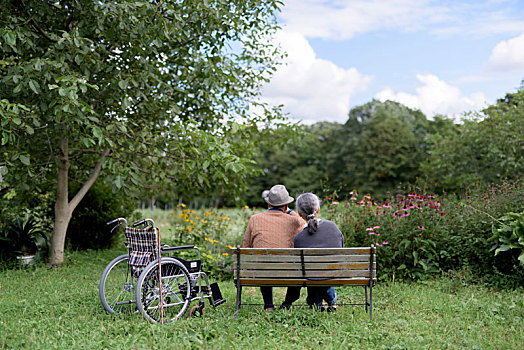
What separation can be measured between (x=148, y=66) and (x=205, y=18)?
1224mm

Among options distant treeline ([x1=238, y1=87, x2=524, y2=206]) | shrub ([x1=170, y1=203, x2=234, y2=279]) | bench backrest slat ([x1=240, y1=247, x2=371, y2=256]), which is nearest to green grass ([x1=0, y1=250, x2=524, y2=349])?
bench backrest slat ([x1=240, y1=247, x2=371, y2=256])

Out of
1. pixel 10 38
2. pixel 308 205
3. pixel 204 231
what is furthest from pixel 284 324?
pixel 204 231

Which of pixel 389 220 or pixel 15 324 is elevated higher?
pixel 389 220

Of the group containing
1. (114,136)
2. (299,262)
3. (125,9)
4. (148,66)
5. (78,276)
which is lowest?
(78,276)

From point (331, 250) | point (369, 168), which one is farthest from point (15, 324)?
point (369, 168)

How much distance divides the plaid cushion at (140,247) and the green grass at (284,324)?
504mm

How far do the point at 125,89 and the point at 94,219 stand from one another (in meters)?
4.38

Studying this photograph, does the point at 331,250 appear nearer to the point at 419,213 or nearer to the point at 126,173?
the point at 419,213

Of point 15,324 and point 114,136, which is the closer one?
point 15,324

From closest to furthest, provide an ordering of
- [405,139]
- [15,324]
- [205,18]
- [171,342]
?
[171,342] < [15,324] < [205,18] < [405,139]

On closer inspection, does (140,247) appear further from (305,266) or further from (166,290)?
(305,266)

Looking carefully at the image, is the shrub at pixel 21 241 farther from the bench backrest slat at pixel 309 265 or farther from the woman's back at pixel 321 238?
the woman's back at pixel 321 238

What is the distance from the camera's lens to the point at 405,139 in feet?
109

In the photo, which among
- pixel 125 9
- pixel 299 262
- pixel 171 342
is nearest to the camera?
pixel 171 342
